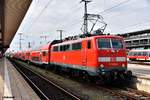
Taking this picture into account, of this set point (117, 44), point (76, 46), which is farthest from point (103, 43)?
point (76, 46)

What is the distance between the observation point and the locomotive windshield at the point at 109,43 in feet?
53.9

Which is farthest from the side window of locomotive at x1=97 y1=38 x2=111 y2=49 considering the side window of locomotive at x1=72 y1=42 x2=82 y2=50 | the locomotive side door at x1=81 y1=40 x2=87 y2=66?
the side window of locomotive at x1=72 y1=42 x2=82 y2=50

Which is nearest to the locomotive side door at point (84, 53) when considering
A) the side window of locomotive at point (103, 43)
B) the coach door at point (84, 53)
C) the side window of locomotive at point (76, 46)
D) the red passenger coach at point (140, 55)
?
the coach door at point (84, 53)

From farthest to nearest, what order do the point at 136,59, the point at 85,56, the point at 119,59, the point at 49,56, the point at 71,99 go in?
1. the point at 136,59
2. the point at 49,56
3. the point at 85,56
4. the point at 119,59
5. the point at 71,99

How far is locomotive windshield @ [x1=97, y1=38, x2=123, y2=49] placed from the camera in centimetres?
1643

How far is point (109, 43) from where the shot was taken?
54.7 feet

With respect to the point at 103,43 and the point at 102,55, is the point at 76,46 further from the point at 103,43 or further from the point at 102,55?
the point at 102,55

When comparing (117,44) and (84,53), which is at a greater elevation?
(117,44)

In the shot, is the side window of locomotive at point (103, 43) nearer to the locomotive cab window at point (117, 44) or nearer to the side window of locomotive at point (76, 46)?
the locomotive cab window at point (117, 44)

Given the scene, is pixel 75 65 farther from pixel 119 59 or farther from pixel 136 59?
pixel 136 59

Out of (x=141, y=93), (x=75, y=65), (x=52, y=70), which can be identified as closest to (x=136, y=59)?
(x=52, y=70)

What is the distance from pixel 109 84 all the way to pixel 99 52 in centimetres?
312

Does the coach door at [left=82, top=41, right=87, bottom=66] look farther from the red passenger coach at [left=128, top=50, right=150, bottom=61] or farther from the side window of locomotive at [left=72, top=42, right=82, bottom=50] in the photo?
the red passenger coach at [left=128, top=50, right=150, bottom=61]

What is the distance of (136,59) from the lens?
62406mm
